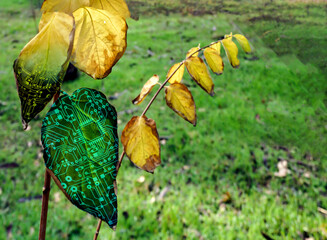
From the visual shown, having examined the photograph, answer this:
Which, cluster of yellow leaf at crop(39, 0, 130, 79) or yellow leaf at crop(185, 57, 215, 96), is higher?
cluster of yellow leaf at crop(39, 0, 130, 79)

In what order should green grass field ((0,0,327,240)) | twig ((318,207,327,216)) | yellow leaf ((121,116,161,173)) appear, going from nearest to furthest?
yellow leaf ((121,116,161,173)) → green grass field ((0,0,327,240)) → twig ((318,207,327,216))

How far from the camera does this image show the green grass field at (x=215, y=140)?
2.08 meters

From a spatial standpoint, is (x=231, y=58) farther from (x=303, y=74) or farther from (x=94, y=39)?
(x=303, y=74)

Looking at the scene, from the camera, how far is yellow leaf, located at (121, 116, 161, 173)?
1.69 ft

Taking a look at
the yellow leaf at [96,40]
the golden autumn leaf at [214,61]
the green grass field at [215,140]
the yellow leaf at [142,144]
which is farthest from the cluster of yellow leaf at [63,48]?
Answer: the green grass field at [215,140]

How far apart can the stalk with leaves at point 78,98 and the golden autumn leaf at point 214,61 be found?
24 cm

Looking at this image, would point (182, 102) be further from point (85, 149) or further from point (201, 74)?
point (85, 149)

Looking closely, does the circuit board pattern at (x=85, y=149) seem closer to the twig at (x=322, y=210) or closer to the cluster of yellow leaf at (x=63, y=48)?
the cluster of yellow leaf at (x=63, y=48)

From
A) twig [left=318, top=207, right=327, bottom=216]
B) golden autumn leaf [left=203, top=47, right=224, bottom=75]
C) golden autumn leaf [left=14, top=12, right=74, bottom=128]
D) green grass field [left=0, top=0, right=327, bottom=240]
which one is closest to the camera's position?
golden autumn leaf [left=14, top=12, right=74, bottom=128]

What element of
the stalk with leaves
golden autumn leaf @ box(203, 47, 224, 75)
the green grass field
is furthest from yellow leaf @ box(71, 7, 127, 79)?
the green grass field

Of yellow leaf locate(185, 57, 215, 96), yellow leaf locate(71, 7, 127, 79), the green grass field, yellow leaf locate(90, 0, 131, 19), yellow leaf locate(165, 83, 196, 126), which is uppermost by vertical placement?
yellow leaf locate(90, 0, 131, 19)

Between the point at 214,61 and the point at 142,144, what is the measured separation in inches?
9.4

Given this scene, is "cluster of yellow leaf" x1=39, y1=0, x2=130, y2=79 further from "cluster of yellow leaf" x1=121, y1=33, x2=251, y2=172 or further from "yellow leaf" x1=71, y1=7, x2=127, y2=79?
"cluster of yellow leaf" x1=121, y1=33, x2=251, y2=172

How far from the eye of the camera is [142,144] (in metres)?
0.52
